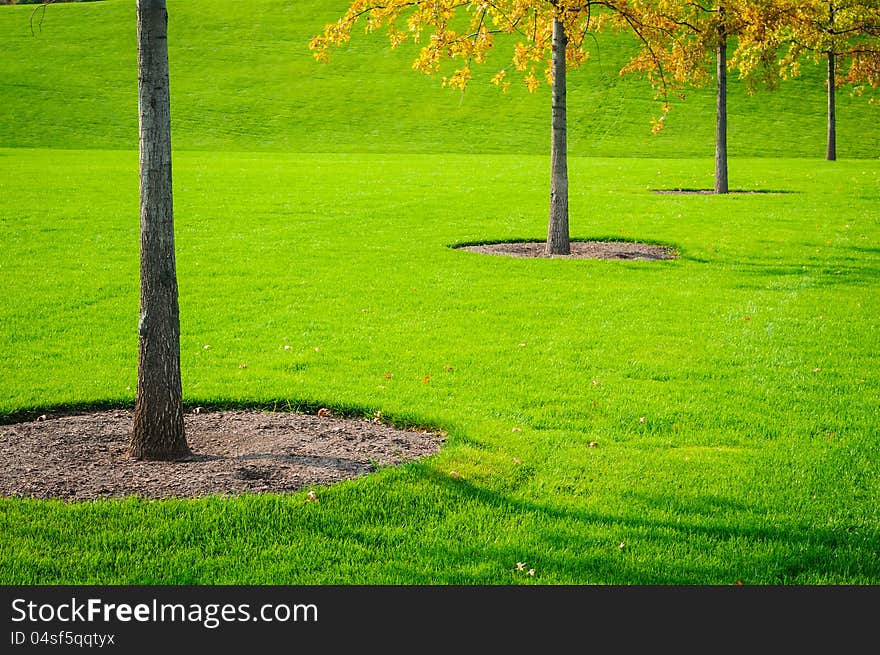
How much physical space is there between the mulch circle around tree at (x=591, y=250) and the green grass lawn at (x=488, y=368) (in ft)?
2.17

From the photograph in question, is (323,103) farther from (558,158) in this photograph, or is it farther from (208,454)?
(208,454)

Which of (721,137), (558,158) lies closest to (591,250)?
(558,158)

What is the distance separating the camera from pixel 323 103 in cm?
6284

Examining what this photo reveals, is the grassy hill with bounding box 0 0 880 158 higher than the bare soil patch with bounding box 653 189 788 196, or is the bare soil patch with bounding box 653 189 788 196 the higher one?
the grassy hill with bounding box 0 0 880 158

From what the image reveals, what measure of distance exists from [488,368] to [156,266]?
13.2ft

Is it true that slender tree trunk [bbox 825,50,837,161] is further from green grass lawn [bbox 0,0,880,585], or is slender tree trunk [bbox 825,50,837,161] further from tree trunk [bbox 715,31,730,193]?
tree trunk [bbox 715,31,730,193]

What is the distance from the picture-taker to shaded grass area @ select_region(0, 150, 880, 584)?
532 centimetres

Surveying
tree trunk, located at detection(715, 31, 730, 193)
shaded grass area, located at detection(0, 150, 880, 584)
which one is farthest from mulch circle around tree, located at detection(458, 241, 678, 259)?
tree trunk, located at detection(715, 31, 730, 193)

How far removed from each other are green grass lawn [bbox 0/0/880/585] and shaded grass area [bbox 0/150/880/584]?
0.10 ft

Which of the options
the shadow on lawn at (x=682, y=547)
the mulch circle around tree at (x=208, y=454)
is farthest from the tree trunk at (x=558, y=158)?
the shadow on lawn at (x=682, y=547)

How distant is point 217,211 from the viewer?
23.1 m

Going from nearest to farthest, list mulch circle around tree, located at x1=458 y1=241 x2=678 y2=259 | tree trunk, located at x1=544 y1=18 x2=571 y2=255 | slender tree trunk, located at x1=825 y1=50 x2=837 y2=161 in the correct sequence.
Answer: tree trunk, located at x1=544 y1=18 x2=571 y2=255, mulch circle around tree, located at x1=458 y1=241 x2=678 y2=259, slender tree trunk, located at x1=825 y1=50 x2=837 y2=161
